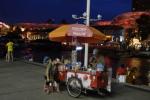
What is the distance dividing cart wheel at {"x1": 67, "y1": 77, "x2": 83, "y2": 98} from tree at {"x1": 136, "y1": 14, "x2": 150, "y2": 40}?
212ft

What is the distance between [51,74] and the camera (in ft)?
53.5

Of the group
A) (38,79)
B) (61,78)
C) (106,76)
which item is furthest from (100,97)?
(38,79)

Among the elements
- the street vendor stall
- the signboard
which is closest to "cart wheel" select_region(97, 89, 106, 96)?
the street vendor stall

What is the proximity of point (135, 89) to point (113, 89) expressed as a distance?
120 centimetres

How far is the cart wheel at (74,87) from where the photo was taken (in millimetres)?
15375

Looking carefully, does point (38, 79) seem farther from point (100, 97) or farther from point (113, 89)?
point (100, 97)

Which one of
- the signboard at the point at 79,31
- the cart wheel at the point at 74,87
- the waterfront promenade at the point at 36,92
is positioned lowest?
Result: the waterfront promenade at the point at 36,92

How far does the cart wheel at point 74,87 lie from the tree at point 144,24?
64.6 metres

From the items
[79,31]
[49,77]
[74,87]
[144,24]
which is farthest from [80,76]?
[144,24]

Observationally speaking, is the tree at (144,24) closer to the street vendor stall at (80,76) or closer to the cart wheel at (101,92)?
the street vendor stall at (80,76)

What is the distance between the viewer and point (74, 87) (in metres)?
15.6

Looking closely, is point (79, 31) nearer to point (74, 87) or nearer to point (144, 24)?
point (74, 87)

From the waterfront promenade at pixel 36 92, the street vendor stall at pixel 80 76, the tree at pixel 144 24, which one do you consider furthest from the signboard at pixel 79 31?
the tree at pixel 144 24

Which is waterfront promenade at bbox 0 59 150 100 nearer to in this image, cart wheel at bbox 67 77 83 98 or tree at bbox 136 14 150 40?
cart wheel at bbox 67 77 83 98
